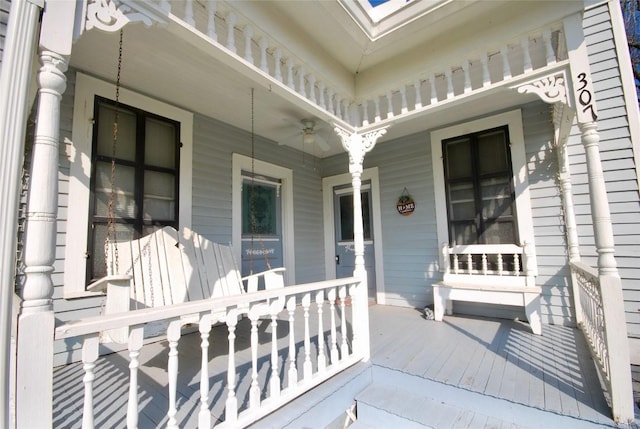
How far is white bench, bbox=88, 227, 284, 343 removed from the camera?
220cm

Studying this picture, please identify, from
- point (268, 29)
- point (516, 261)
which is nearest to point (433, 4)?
point (268, 29)

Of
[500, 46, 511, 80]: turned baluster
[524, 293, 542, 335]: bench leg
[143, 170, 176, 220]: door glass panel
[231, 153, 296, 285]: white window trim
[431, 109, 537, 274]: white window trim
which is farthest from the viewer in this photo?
[231, 153, 296, 285]: white window trim

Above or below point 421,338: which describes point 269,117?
above

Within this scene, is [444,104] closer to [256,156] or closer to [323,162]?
[256,156]

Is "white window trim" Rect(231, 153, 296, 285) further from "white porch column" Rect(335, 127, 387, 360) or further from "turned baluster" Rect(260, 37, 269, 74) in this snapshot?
"turned baluster" Rect(260, 37, 269, 74)

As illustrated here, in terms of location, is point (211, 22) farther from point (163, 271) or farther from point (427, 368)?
point (427, 368)

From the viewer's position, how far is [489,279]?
355 cm

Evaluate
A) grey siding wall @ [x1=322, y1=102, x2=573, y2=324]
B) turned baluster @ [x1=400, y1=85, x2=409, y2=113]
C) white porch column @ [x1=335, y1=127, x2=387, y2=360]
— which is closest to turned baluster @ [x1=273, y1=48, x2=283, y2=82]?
white porch column @ [x1=335, y1=127, x2=387, y2=360]

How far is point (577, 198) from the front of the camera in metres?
3.17

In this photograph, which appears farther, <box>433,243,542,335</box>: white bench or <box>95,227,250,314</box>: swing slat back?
<box>433,243,542,335</box>: white bench

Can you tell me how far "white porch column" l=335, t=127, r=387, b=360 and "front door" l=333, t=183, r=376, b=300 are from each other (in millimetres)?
1961

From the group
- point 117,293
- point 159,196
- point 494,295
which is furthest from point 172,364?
point 494,295

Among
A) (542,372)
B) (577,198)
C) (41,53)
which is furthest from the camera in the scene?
(577,198)

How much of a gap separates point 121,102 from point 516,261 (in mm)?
4667
